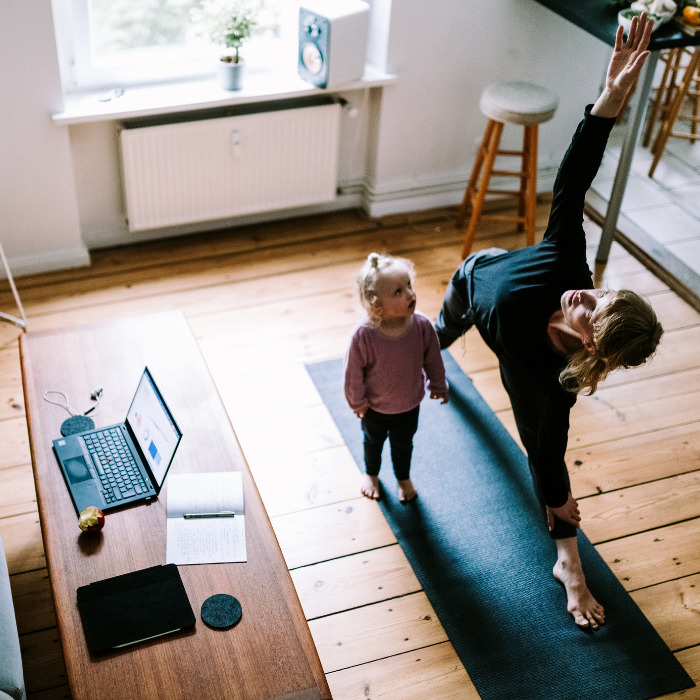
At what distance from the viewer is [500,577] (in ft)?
8.18

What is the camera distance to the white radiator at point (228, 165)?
350cm

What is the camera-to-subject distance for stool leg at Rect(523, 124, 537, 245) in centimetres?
363

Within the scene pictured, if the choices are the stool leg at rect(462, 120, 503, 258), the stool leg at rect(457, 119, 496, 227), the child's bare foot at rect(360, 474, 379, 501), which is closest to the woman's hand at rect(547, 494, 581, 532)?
the child's bare foot at rect(360, 474, 379, 501)

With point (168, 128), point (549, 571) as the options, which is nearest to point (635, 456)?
point (549, 571)

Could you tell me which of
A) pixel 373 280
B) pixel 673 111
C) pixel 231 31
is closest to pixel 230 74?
pixel 231 31

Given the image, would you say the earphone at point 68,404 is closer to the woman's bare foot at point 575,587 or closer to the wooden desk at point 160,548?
the wooden desk at point 160,548

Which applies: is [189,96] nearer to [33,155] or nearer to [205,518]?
[33,155]

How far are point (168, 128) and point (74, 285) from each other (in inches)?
30.3

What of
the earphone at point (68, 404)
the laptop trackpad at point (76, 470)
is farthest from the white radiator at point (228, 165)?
the laptop trackpad at point (76, 470)

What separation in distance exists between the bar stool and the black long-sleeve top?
1.20m

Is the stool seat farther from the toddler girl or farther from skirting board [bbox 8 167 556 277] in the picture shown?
the toddler girl

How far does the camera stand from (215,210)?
3779 millimetres

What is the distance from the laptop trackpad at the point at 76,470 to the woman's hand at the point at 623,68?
1.63 metres

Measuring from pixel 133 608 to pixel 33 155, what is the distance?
2162 mm
